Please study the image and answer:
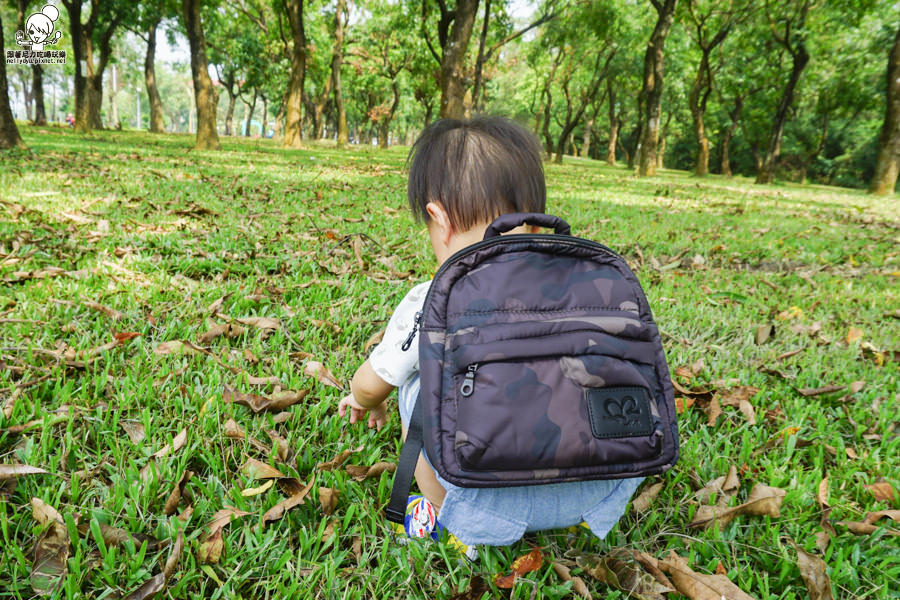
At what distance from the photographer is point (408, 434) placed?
1459 millimetres

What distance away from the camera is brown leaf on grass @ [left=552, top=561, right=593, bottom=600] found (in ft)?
4.35

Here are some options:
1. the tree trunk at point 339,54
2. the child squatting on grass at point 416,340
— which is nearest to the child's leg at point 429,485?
the child squatting on grass at point 416,340

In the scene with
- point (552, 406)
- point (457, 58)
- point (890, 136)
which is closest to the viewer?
point (552, 406)

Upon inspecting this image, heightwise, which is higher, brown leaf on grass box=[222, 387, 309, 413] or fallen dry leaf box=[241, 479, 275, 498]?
brown leaf on grass box=[222, 387, 309, 413]

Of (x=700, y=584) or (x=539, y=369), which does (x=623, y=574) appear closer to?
(x=700, y=584)

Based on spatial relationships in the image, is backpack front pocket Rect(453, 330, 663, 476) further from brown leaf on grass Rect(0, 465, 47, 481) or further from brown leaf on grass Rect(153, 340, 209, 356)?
brown leaf on grass Rect(153, 340, 209, 356)

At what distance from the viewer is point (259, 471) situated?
62.5 inches

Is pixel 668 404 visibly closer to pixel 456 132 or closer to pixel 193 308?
pixel 456 132

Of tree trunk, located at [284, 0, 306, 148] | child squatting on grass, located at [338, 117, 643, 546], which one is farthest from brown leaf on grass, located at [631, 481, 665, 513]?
tree trunk, located at [284, 0, 306, 148]

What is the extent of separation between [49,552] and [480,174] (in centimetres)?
153

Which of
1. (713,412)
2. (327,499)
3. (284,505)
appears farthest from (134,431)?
(713,412)

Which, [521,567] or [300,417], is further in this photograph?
[300,417]

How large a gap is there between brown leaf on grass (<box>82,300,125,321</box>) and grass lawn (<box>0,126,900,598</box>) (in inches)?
0.4

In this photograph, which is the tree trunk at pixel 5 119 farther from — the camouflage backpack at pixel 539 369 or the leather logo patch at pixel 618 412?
the leather logo patch at pixel 618 412
